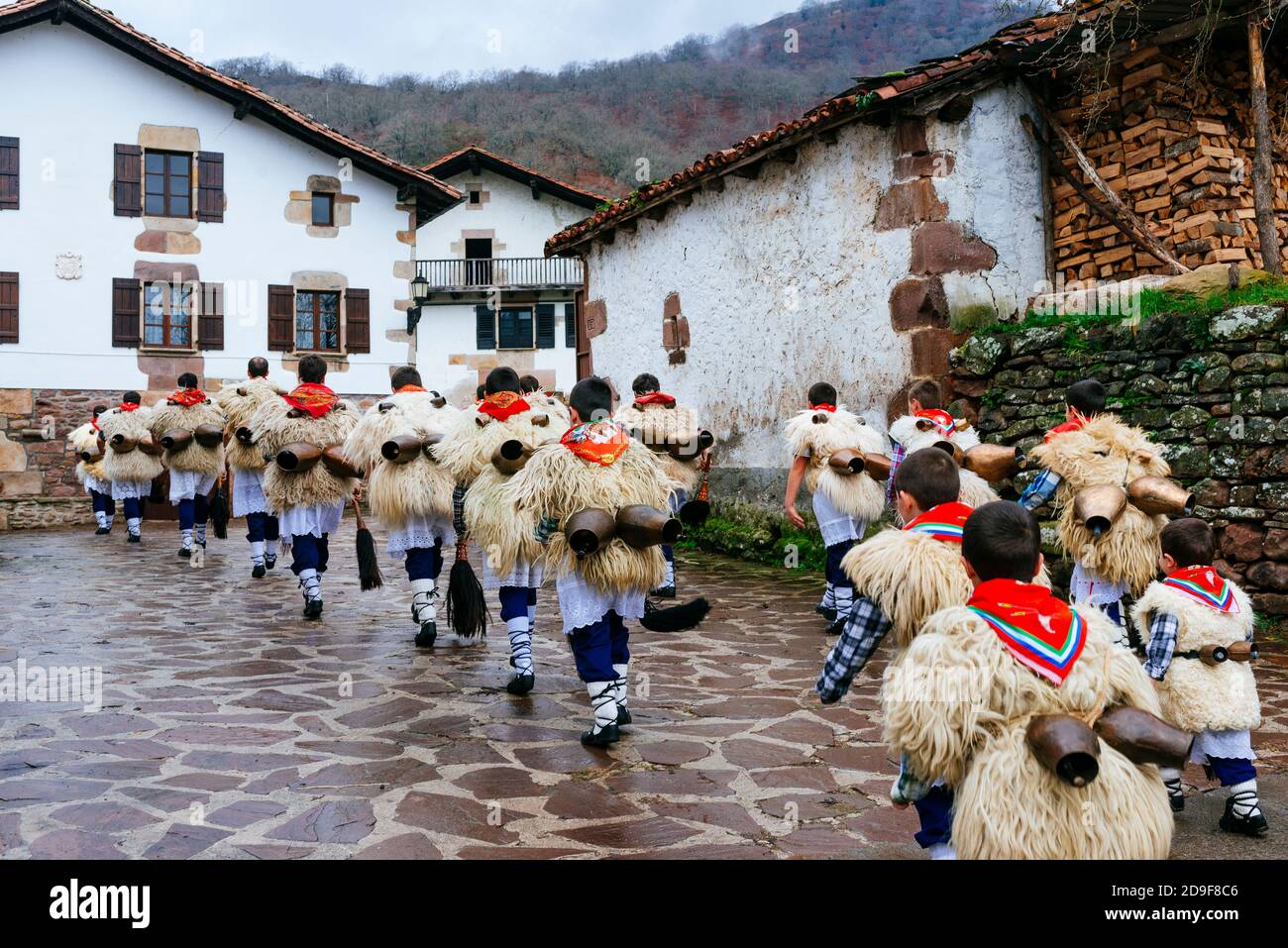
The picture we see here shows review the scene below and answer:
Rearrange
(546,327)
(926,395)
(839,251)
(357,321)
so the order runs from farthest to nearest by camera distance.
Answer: (546,327) < (357,321) < (839,251) < (926,395)

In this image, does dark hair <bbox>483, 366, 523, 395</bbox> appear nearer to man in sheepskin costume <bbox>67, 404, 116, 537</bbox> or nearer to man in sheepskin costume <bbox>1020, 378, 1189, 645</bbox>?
man in sheepskin costume <bbox>1020, 378, 1189, 645</bbox>

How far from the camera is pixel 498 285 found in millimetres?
37188

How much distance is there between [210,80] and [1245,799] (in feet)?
74.3

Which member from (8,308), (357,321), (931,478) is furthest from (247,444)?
(8,308)

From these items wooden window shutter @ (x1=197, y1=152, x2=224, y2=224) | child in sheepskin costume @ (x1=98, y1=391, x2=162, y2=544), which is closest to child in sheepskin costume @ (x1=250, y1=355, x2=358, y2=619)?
child in sheepskin costume @ (x1=98, y1=391, x2=162, y2=544)

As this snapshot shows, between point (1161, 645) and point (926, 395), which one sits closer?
point (1161, 645)

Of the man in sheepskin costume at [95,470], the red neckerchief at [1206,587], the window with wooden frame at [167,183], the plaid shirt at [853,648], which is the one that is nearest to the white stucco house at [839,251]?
the red neckerchief at [1206,587]

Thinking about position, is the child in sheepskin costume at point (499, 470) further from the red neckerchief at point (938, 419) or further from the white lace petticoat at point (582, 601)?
the red neckerchief at point (938, 419)

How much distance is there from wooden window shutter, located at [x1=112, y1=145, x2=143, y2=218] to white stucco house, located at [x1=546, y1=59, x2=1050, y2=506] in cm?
1135

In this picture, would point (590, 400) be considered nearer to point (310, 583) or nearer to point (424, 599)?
point (424, 599)

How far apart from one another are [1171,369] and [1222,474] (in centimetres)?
94

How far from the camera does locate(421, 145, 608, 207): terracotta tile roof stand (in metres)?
35.1

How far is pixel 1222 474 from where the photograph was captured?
26.3 feet

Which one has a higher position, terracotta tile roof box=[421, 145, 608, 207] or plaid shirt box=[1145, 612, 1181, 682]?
terracotta tile roof box=[421, 145, 608, 207]
